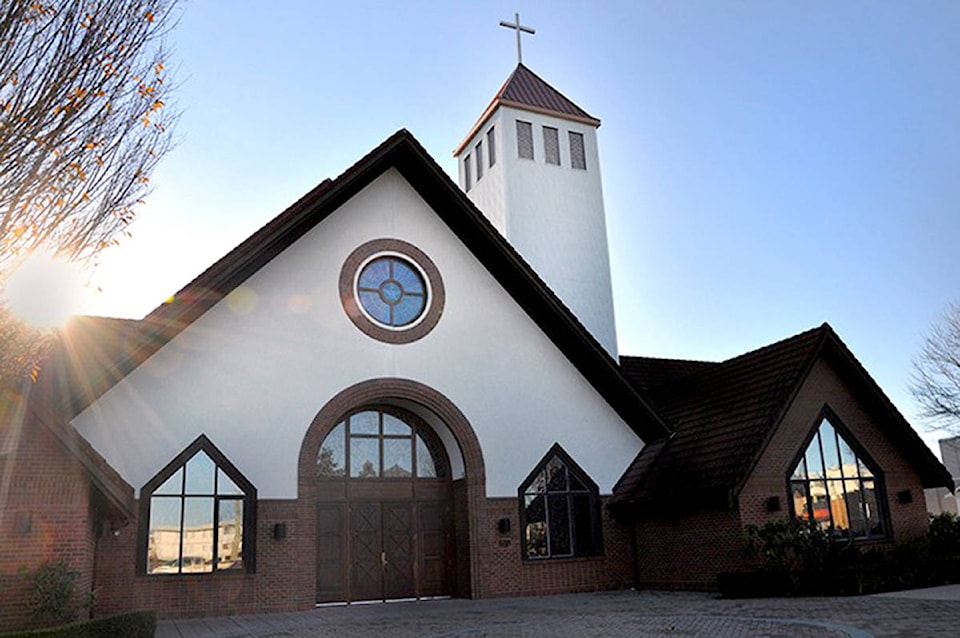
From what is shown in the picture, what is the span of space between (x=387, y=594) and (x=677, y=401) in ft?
26.8

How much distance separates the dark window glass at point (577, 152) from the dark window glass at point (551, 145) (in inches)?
18.8

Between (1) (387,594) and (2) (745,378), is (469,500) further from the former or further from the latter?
(2) (745,378)

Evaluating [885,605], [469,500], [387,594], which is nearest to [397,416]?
[469,500]

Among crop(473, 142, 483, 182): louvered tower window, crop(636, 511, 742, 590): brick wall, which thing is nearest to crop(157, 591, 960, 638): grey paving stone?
crop(636, 511, 742, 590): brick wall

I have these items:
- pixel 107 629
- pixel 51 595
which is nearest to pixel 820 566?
pixel 107 629

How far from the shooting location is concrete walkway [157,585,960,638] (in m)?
11.3

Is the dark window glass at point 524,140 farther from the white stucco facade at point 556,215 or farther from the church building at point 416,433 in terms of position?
the church building at point 416,433

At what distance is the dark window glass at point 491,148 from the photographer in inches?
997

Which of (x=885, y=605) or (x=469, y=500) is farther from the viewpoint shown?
(x=469, y=500)

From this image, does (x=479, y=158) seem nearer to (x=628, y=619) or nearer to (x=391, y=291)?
(x=391, y=291)

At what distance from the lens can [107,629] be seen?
34.7ft

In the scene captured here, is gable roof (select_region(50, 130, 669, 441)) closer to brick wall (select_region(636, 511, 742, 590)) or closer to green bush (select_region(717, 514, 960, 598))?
brick wall (select_region(636, 511, 742, 590))

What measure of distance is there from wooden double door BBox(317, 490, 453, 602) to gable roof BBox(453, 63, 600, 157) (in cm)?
1202

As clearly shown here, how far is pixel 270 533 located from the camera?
1592 centimetres
